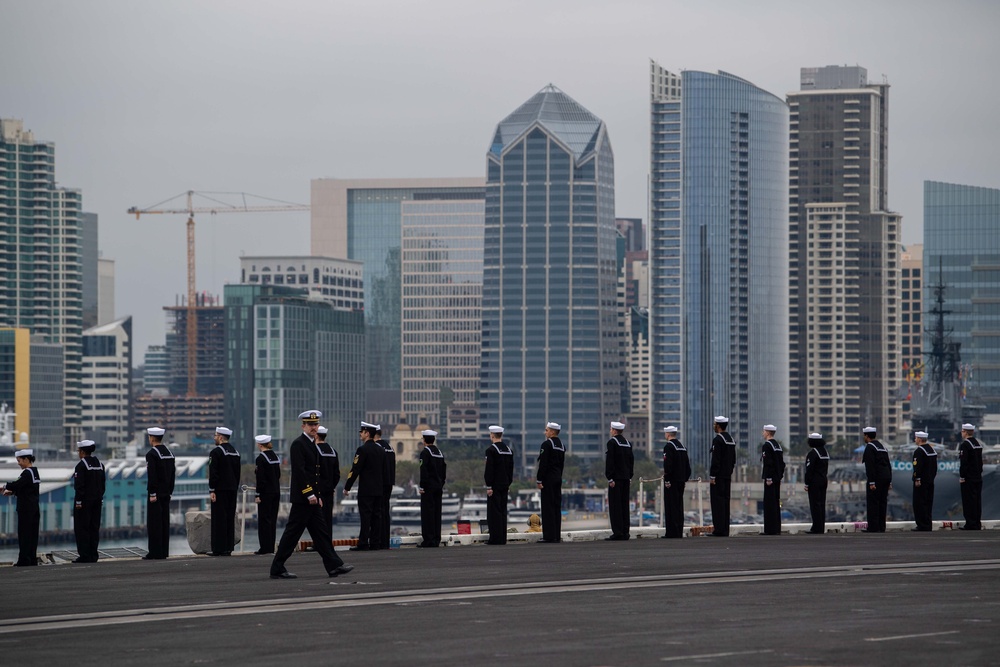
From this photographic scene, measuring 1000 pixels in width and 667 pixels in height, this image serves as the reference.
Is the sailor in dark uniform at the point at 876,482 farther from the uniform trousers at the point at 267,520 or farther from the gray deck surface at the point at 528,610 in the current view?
the uniform trousers at the point at 267,520

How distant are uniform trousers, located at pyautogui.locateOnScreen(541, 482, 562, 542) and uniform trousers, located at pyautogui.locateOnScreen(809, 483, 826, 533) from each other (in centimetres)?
512

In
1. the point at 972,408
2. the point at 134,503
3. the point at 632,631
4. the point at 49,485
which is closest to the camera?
the point at 632,631

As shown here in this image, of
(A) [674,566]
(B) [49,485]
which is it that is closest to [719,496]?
(A) [674,566]

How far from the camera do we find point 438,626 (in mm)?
16406

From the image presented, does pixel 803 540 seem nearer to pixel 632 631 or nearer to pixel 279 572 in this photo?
pixel 279 572

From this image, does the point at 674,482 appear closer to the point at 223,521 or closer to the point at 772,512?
the point at 772,512

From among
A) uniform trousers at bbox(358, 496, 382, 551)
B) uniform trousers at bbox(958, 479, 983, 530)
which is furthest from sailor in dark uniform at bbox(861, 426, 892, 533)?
uniform trousers at bbox(358, 496, 382, 551)

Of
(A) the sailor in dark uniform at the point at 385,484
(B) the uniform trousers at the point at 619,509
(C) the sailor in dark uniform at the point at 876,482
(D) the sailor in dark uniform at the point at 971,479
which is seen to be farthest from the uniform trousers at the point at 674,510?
(D) the sailor in dark uniform at the point at 971,479

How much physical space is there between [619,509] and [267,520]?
6590mm

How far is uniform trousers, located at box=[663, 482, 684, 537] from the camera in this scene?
32.9m

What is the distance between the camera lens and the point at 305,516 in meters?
22.2

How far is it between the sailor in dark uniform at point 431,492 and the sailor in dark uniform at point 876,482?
8.77 metres

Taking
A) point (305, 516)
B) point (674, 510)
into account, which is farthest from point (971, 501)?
point (305, 516)

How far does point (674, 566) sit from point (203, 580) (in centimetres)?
621
